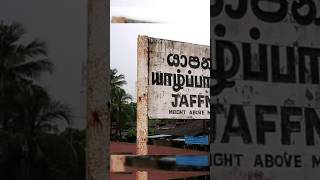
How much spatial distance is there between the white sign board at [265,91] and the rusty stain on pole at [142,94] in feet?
13.3

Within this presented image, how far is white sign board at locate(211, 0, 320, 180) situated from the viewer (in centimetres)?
246

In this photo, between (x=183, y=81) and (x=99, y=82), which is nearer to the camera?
(x=99, y=82)

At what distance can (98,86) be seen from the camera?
94.3 inches

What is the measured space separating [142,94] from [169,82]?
0.47 meters

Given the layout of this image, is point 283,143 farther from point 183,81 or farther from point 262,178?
point 183,81

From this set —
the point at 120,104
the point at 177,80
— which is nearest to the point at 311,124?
the point at 177,80

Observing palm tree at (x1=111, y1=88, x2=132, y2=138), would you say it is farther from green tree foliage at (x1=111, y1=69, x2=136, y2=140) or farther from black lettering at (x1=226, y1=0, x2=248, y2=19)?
black lettering at (x1=226, y1=0, x2=248, y2=19)

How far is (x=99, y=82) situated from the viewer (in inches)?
94.3

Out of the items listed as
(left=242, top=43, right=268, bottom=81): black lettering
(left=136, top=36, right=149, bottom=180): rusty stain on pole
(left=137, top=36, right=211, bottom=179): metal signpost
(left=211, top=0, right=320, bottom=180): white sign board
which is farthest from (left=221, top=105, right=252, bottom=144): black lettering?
(left=136, top=36, right=149, bottom=180): rusty stain on pole

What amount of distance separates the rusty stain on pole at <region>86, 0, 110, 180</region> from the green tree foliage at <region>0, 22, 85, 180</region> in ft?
0.76

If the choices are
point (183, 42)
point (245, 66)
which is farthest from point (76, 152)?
point (183, 42)

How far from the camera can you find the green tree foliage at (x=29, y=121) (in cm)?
248

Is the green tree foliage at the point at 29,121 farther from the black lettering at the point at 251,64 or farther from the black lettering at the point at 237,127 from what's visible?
the black lettering at the point at 251,64

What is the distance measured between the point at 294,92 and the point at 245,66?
26 cm
